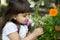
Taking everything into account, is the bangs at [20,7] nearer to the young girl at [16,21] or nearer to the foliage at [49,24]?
the young girl at [16,21]

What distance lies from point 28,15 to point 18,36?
20 cm

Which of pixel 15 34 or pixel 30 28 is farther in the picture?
pixel 30 28

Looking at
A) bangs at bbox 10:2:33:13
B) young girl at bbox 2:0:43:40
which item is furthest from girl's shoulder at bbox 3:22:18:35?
bangs at bbox 10:2:33:13

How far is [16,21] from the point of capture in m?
Result: 2.01

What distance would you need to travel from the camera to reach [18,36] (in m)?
1.97

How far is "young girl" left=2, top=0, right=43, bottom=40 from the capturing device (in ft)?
6.46

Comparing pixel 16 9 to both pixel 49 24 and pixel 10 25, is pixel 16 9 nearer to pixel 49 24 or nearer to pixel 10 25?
pixel 10 25

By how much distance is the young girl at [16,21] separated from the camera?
1970 mm

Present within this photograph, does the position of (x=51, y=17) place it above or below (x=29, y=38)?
above

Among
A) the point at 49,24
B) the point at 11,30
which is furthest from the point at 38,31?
the point at 11,30

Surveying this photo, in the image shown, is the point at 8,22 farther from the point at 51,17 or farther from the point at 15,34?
the point at 51,17

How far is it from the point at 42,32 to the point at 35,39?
10cm

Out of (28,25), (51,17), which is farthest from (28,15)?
(51,17)

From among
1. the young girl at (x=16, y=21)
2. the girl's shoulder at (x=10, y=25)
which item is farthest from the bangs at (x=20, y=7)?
the girl's shoulder at (x=10, y=25)
